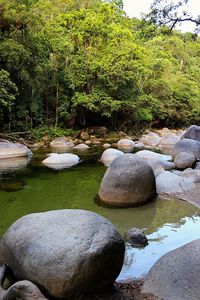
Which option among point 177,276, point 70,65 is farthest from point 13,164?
point 70,65

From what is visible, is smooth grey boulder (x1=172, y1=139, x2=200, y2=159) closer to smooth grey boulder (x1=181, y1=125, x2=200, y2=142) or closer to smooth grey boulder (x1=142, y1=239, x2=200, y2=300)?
smooth grey boulder (x1=181, y1=125, x2=200, y2=142)

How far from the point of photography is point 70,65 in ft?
76.3

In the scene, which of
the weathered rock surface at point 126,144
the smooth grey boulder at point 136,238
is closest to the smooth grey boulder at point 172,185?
the smooth grey boulder at point 136,238

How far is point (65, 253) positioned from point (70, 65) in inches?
806

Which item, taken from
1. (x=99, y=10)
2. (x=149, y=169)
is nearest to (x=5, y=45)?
(x=99, y=10)

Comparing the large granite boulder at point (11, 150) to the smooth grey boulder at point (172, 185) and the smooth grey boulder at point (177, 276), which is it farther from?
the smooth grey boulder at point (177, 276)

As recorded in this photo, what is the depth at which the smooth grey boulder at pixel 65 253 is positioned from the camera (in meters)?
3.97

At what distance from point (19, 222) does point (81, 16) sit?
2135 cm

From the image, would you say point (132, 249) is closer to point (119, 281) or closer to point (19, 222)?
point (119, 281)

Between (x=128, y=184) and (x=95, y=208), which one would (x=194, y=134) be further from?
(x=95, y=208)

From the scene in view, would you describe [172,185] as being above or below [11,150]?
above

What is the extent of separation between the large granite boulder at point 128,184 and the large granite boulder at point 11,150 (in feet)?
24.5

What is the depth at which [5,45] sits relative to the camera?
17.3 meters

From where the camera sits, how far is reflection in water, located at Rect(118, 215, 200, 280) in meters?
5.18
